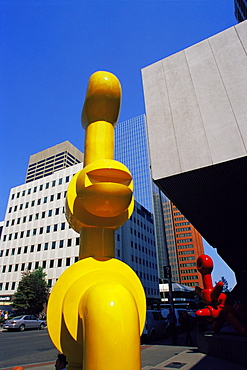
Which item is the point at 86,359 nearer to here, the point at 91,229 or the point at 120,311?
the point at 120,311

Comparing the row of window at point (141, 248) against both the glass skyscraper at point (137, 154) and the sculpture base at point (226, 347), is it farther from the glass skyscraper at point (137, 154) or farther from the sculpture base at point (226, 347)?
the sculpture base at point (226, 347)

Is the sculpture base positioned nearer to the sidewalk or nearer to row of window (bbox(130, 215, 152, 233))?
the sidewalk

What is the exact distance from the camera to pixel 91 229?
219 centimetres

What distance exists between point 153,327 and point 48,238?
90.7 ft

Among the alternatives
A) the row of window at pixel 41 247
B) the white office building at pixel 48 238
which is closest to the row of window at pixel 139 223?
the white office building at pixel 48 238

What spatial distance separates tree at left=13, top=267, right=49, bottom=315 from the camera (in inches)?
1100

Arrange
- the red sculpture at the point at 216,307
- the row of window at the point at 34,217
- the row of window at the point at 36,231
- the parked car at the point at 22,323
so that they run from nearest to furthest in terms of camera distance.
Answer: the red sculpture at the point at 216,307 < the parked car at the point at 22,323 < the row of window at the point at 36,231 < the row of window at the point at 34,217

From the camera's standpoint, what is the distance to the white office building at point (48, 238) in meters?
35.3

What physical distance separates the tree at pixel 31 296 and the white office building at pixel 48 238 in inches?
163

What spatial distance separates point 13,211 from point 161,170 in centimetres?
4204

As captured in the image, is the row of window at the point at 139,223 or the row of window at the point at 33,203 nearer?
the row of window at the point at 33,203

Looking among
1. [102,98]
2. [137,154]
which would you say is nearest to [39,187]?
[102,98]

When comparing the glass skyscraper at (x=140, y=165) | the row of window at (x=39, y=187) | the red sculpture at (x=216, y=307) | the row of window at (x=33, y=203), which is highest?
the glass skyscraper at (x=140, y=165)

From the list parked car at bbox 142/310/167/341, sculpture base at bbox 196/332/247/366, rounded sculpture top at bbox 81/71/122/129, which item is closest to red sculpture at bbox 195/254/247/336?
sculpture base at bbox 196/332/247/366
